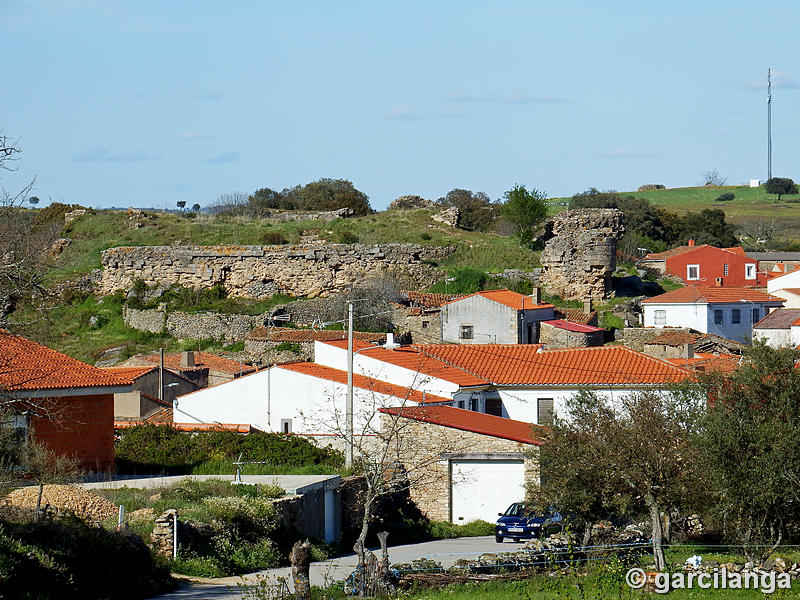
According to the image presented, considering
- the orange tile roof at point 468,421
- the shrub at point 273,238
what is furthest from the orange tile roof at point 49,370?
the shrub at point 273,238

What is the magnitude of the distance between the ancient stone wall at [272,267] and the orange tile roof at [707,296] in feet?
30.6

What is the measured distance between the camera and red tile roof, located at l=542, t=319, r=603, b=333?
133ft

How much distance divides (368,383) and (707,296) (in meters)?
23.0

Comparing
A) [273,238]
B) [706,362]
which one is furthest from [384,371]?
[273,238]

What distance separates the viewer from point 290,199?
82750mm

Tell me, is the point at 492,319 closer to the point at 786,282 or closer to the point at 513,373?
the point at 513,373

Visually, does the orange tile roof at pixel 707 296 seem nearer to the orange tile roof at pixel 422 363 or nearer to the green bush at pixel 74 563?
the orange tile roof at pixel 422 363

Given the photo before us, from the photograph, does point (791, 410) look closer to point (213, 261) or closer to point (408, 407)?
point (408, 407)

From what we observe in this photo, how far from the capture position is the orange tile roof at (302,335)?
39094mm

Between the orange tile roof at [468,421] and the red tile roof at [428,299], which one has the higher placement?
the red tile roof at [428,299]

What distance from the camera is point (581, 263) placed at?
4709 centimetres

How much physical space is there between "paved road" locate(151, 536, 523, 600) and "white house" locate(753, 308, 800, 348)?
81.5 ft

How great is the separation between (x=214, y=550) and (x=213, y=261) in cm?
3326

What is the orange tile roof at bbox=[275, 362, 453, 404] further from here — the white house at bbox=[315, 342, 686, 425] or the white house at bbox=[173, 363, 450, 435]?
the white house at bbox=[315, 342, 686, 425]
